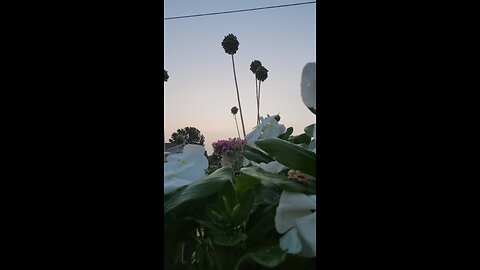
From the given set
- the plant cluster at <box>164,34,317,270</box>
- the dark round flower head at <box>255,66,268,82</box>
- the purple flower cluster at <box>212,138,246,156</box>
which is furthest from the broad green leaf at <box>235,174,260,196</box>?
the dark round flower head at <box>255,66,268,82</box>

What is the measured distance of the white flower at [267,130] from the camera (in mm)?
390

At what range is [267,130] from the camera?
1.29 feet

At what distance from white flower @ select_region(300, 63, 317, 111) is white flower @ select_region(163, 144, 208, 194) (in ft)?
0.31

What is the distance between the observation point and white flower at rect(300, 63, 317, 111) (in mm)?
325

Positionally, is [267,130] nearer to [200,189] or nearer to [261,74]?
[200,189]

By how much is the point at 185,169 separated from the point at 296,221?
11 cm

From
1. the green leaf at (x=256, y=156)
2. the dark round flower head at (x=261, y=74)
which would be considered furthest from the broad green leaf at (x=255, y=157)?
the dark round flower head at (x=261, y=74)

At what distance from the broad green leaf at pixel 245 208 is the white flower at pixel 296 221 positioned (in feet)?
0.08

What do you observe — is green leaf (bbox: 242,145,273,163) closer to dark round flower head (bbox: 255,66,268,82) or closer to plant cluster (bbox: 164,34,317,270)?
plant cluster (bbox: 164,34,317,270)

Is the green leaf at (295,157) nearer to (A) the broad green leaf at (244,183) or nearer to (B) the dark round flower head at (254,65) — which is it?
(A) the broad green leaf at (244,183)

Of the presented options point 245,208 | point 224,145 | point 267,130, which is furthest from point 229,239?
point 224,145

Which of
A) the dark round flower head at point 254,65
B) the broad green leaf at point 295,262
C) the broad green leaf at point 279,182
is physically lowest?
the broad green leaf at point 295,262
